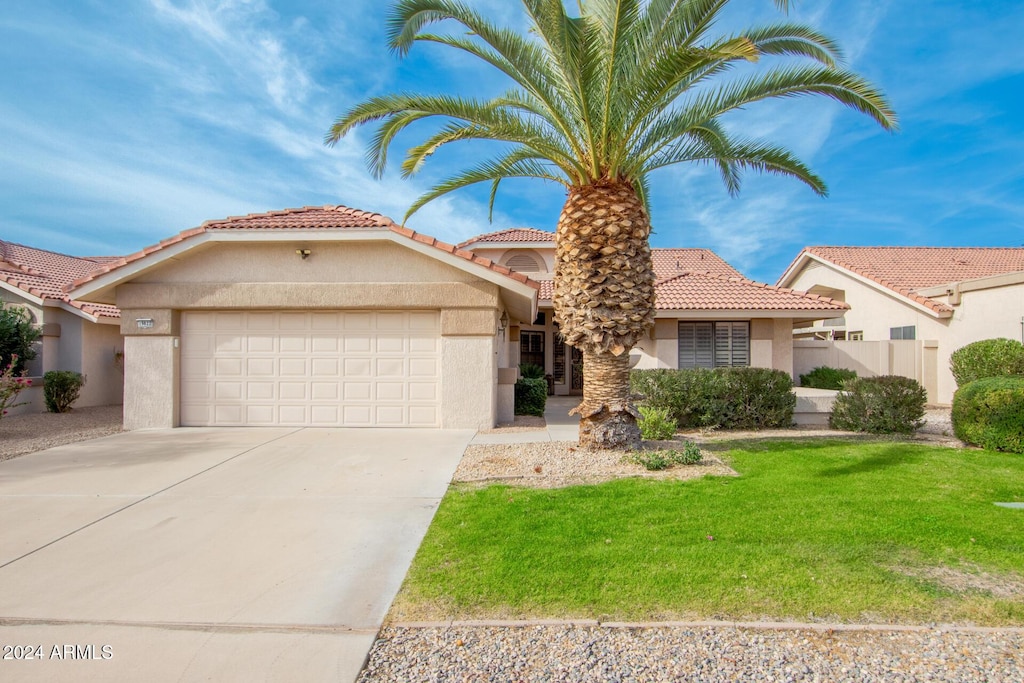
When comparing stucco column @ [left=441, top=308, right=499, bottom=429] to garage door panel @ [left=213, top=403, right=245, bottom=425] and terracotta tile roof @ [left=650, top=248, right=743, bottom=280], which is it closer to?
garage door panel @ [left=213, top=403, right=245, bottom=425]

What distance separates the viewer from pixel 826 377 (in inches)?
712

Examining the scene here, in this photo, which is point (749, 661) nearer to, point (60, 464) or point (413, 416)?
point (413, 416)

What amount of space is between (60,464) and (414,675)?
7942 millimetres

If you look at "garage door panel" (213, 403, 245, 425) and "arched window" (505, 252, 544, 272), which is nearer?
"garage door panel" (213, 403, 245, 425)

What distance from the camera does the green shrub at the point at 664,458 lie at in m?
7.39

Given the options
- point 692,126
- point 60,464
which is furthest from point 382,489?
point 692,126

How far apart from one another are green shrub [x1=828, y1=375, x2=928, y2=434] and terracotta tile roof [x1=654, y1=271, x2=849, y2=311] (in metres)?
3.82

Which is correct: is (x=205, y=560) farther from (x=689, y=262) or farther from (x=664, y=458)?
(x=689, y=262)

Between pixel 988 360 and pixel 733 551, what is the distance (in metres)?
14.8

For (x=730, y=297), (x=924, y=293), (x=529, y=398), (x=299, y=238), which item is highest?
(x=299, y=238)

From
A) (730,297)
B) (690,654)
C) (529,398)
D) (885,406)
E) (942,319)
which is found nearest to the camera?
(690,654)

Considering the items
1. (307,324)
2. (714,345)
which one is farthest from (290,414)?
(714,345)

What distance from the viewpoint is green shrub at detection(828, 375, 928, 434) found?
414 inches

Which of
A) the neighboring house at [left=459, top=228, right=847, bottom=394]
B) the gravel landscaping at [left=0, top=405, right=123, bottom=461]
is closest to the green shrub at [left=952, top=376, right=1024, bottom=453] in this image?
the neighboring house at [left=459, top=228, right=847, bottom=394]
